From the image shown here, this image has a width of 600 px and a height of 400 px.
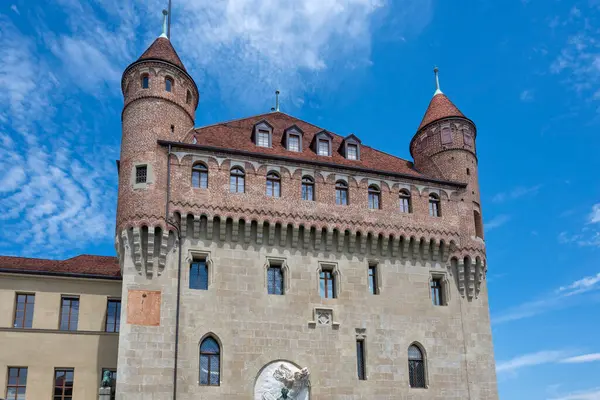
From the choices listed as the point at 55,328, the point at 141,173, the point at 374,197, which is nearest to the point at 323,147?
the point at 374,197

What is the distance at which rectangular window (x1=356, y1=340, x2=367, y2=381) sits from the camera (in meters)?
33.1

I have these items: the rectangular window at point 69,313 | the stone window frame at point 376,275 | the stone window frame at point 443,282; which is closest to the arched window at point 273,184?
the stone window frame at point 376,275

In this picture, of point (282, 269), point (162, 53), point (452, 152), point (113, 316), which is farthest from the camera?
point (452, 152)

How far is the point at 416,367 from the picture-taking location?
113 feet

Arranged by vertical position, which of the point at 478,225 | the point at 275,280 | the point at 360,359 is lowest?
the point at 360,359

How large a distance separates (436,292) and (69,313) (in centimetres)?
2047

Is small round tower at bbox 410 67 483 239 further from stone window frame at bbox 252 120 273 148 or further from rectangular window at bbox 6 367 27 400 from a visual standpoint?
rectangular window at bbox 6 367 27 400

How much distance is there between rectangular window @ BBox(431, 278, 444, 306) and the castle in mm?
105

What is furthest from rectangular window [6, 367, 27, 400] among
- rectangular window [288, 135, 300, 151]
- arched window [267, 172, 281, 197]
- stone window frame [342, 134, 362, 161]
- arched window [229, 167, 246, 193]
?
stone window frame [342, 134, 362, 161]

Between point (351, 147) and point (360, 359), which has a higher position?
point (351, 147)

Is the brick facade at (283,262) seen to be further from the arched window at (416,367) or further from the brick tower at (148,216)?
the arched window at (416,367)

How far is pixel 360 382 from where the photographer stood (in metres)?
32.7

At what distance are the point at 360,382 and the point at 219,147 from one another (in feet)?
45.5

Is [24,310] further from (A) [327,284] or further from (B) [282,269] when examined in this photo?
(A) [327,284]
